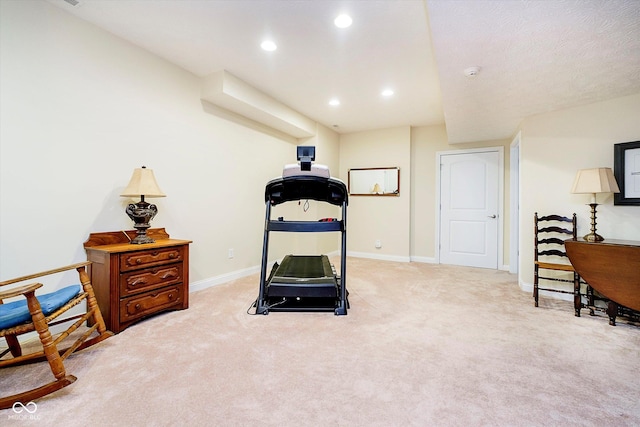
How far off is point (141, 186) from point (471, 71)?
3.02 meters

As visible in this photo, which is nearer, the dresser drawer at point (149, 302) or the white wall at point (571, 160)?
the dresser drawer at point (149, 302)

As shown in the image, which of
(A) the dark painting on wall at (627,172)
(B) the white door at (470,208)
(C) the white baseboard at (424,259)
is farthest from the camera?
(C) the white baseboard at (424,259)

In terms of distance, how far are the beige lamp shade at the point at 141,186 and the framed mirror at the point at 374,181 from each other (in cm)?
392

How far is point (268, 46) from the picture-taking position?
265cm

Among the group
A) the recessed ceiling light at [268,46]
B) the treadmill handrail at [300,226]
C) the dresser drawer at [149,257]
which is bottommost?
the dresser drawer at [149,257]

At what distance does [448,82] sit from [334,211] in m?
3.36

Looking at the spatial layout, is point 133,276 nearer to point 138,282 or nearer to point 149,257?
point 138,282

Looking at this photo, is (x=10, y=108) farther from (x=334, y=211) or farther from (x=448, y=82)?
(x=334, y=211)

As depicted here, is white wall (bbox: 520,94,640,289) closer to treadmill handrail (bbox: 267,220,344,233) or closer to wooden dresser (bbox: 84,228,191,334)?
treadmill handrail (bbox: 267,220,344,233)

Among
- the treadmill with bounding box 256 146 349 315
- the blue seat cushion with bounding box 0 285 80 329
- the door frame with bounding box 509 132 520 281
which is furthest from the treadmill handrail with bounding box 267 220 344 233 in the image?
the door frame with bounding box 509 132 520 281

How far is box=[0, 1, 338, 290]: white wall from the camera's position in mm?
2027

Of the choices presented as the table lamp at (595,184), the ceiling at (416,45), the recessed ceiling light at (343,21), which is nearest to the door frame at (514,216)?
the ceiling at (416,45)

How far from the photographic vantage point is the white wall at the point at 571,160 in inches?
110

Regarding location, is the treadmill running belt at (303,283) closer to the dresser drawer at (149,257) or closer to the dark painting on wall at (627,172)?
the dresser drawer at (149,257)
